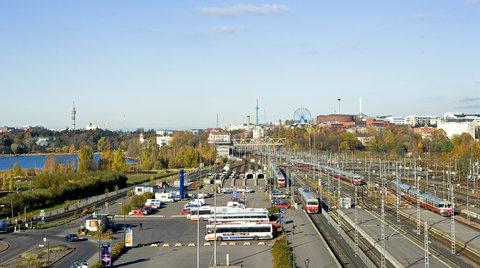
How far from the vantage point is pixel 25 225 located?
26.8 m

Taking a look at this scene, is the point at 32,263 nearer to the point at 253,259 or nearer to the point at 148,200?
the point at 253,259

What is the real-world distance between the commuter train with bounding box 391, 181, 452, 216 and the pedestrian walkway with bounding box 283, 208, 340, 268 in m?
6.03

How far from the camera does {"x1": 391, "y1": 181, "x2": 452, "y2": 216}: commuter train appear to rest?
1089 inches

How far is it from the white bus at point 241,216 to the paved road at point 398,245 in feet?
13.2

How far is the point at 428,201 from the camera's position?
96.4 ft

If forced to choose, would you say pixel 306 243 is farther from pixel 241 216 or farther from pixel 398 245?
pixel 241 216

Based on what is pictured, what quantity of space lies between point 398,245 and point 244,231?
5773 mm

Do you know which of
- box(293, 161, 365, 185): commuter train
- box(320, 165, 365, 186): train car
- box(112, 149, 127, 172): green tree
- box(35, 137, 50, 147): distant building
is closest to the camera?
box(320, 165, 365, 186): train car

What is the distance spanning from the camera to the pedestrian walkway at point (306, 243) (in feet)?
59.7

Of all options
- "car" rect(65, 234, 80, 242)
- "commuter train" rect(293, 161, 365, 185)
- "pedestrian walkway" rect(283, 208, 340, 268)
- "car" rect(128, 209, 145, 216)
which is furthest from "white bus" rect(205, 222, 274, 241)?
"commuter train" rect(293, 161, 365, 185)

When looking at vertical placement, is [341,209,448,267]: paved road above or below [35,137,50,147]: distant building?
below

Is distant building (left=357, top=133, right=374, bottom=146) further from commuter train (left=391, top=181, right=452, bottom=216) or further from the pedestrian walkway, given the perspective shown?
the pedestrian walkway

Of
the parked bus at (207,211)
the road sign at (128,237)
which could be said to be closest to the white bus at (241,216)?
the parked bus at (207,211)

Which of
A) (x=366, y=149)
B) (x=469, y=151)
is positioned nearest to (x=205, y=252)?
(x=469, y=151)
